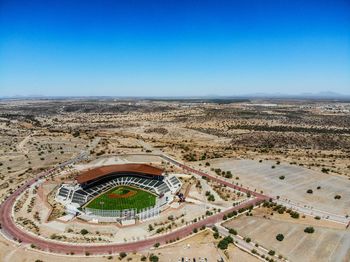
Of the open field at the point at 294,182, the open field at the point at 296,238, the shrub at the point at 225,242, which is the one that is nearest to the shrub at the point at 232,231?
the open field at the point at 296,238

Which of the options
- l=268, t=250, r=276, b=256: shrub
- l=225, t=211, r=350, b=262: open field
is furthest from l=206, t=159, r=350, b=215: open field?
l=268, t=250, r=276, b=256: shrub

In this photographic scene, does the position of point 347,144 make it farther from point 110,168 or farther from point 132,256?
point 132,256

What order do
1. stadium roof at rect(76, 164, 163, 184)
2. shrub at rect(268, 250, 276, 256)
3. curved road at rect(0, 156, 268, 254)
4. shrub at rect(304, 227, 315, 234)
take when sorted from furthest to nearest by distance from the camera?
stadium roof at rect(76, 164, 163, 184), shrub at rect(304, 227, 315, 234), curved road at rect(0, 156, 268, 254), shrub at rect(268, 250, 276, 256)

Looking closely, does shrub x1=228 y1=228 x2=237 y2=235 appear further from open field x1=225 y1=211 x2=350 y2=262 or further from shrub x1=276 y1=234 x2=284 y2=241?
shrub x1=276 y1=234 x2=284 y2=241

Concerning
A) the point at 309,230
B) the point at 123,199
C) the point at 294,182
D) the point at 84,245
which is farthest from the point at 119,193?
the point at 294,182

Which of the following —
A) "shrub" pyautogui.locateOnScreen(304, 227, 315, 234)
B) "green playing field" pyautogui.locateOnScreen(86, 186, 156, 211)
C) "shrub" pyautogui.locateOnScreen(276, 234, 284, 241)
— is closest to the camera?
"shrub" pyautogui.locateOnScreen(276, 234, 284, 241)

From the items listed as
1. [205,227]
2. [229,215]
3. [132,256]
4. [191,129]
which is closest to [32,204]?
[132,256]

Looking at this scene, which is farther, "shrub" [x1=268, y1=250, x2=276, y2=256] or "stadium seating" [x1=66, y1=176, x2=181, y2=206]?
"stadium seating" [x1=66, y1=176, x2=181, y2=206]

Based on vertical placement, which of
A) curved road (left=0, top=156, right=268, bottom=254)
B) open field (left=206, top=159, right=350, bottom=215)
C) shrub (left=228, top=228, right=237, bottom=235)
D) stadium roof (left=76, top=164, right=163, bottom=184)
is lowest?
curved road (left=0, top=156, right=268, bottom=254)
